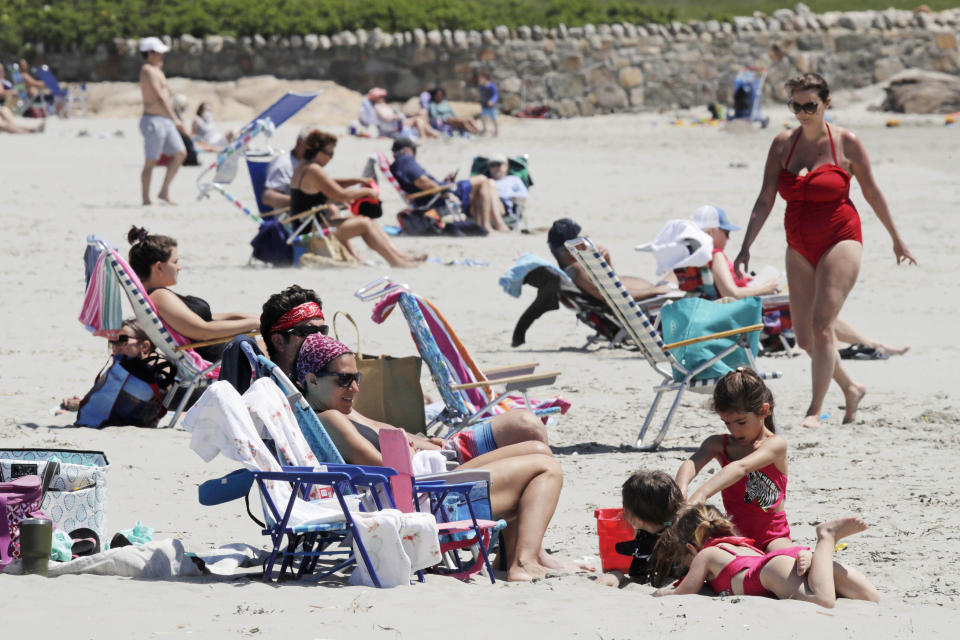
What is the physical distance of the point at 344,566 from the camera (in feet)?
13.7

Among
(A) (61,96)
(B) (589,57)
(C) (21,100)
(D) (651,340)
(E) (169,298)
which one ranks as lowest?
(C) (21,100)

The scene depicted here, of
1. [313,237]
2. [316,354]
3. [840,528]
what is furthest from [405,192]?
[840,528]

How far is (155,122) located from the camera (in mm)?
14367

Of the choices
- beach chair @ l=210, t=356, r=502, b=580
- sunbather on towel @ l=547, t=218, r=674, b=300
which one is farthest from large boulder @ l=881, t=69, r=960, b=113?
beach chair @ l=210, t=356, r=502, b=580

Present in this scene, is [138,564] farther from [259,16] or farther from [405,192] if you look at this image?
[259,16]

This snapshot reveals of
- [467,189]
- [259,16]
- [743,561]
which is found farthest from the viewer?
[259,16]

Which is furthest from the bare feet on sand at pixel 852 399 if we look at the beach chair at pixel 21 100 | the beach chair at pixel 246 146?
the beach chair at pixel 21 100

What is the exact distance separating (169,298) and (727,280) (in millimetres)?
3129

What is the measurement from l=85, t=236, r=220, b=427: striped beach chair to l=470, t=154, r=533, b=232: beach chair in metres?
7.76

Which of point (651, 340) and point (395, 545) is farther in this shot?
point (651, 340)

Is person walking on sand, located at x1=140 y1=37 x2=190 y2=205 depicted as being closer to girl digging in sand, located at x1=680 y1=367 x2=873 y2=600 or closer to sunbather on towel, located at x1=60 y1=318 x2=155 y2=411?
sunbather on towel, located at x1=60 y1=318 x2=155 y2=411

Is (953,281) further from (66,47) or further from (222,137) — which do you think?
(66,47)

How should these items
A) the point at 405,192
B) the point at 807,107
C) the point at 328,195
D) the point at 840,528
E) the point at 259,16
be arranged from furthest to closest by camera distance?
the point at 259,16, the point at 405,192, the point at 328,195, the point at 807,107, the point at 840,528

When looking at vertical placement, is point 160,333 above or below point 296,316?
below
